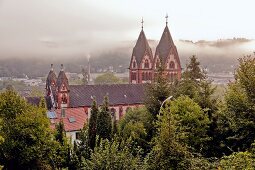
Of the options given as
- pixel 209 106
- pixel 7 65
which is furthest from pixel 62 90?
pixel 7 65

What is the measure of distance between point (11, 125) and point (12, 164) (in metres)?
3.15

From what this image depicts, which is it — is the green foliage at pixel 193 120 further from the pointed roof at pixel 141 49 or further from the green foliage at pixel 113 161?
the pointed roof at pixel 141 49

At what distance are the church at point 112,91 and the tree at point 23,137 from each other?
1853 centimetres

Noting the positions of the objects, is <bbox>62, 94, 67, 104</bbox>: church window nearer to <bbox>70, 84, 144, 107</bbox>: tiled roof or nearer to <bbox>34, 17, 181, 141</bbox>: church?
<bbox>34, 17, 181, 141</bbox>: church

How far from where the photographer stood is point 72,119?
5656 cm

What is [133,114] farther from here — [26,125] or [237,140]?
[237,140]

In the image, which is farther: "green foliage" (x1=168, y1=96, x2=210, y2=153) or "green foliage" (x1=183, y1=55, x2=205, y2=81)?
"green foliage" (x1=183, y1=55, x2=205, y2=81)

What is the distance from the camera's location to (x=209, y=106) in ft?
97.2

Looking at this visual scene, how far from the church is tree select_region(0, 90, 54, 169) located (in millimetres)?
18532

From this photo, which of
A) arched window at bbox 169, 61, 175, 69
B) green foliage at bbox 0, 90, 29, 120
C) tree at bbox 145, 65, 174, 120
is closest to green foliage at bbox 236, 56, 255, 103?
tree at bbox 145, 65, 174, 120

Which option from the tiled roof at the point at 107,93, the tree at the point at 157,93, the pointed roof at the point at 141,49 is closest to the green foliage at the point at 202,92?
the tree at the point at 157,93

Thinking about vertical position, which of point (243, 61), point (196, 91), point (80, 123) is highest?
point (243, 61)

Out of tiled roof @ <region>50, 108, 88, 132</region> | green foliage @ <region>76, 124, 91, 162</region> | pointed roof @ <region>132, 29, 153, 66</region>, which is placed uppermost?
pointed roof @ <region>132, 29, 153, 66</region>

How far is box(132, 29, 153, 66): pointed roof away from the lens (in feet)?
242
